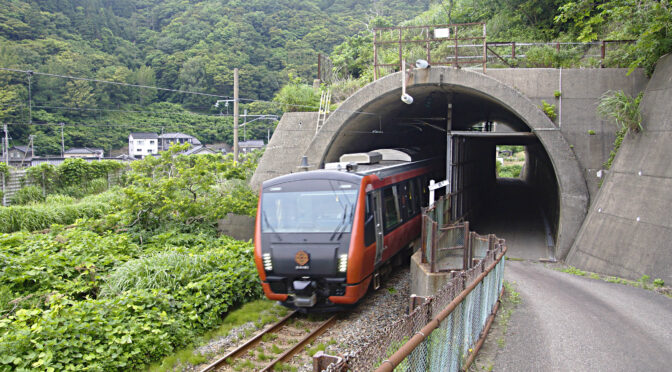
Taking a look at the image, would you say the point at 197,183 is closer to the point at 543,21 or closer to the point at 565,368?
the point at 565,368

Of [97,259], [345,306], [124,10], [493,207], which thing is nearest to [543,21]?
[493,207]

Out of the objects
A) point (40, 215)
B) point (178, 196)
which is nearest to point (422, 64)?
point (178, 196)

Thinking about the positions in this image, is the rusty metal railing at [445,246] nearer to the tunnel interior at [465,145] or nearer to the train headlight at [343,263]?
the train headlight at [343,263]

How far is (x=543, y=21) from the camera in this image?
26.0 m

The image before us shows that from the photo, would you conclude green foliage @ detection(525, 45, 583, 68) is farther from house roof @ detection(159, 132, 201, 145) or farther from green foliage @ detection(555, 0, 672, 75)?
house roof @ detection(159, 132, 201, 145)

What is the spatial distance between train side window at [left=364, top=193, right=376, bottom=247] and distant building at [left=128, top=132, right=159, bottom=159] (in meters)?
29.9

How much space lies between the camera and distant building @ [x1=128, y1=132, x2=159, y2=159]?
37562 mm

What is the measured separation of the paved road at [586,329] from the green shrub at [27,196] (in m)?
21.2

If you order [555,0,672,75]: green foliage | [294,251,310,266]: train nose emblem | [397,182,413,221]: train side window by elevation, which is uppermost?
[555,0,672,75]: green foliage

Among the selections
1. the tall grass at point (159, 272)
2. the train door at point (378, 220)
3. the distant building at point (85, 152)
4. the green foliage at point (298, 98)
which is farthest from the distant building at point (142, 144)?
the train door at point (378, 220)

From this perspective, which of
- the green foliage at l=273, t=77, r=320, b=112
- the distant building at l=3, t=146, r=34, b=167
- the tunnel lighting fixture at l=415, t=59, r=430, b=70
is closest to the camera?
the tunnel lighting fixture at l=415, t=59, r=430, b=70

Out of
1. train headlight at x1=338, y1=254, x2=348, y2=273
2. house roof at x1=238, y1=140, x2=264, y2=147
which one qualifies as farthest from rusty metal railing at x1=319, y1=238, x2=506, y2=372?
house roof at x1=238, y1=140, x2=264, y2=147

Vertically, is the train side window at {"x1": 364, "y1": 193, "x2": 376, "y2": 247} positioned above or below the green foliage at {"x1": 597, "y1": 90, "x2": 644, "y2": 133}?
below

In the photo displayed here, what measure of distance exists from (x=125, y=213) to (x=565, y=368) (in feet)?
43.7
